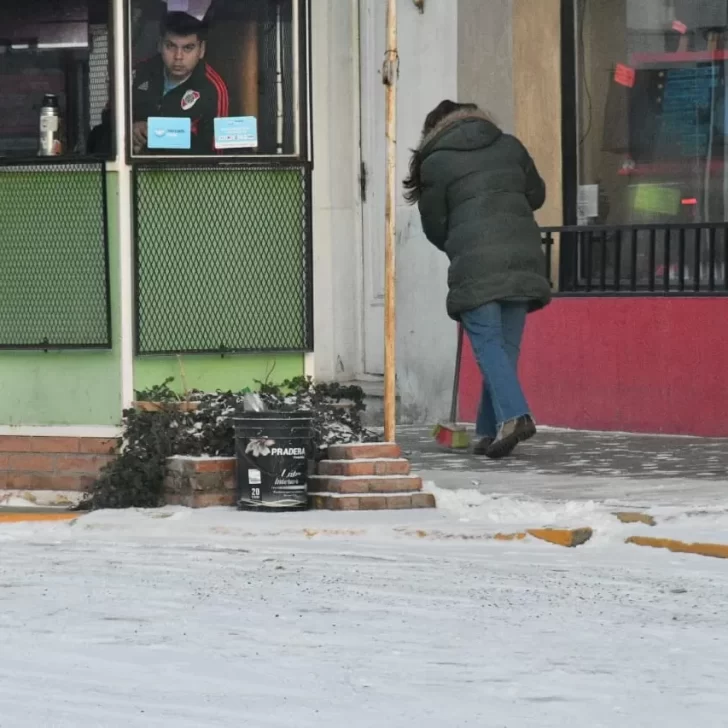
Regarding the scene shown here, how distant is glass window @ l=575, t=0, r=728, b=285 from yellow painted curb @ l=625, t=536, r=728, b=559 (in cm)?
443

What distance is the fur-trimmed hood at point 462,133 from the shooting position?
35.8 feet

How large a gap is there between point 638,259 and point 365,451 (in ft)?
13.6

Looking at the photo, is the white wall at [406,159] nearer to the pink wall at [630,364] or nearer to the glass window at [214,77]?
the pink wall at [630,364]

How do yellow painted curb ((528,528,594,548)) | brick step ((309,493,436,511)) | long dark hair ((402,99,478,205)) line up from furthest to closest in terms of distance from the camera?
1. long dark hair ((402,99,478,205))
2. brick step ((309,493,436,511))
3. yellow painted curb ((528,528,594,548))

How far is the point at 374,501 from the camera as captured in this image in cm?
887

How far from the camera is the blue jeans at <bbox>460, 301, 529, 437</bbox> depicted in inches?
427

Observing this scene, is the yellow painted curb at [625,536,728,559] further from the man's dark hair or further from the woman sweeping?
the man's dark hair

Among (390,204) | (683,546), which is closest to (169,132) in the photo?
(390,204)

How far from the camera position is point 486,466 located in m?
10.6

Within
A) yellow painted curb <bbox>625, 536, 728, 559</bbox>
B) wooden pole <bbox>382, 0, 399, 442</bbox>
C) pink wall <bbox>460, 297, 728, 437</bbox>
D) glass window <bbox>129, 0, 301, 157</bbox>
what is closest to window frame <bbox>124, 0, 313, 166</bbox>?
glass window <bbox>129, 0, 301, 157</bbox>

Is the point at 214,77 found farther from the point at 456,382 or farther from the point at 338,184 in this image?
the point at 338,184

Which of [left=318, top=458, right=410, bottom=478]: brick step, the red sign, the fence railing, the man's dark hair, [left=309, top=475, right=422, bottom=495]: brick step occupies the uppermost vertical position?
the man's dark hair

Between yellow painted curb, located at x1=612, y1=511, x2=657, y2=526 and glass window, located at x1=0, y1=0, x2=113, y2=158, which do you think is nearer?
yellow painted curb, located at x1=612, y1=511, x2=657, y2=526

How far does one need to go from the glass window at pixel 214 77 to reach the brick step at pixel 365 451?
149 cm
